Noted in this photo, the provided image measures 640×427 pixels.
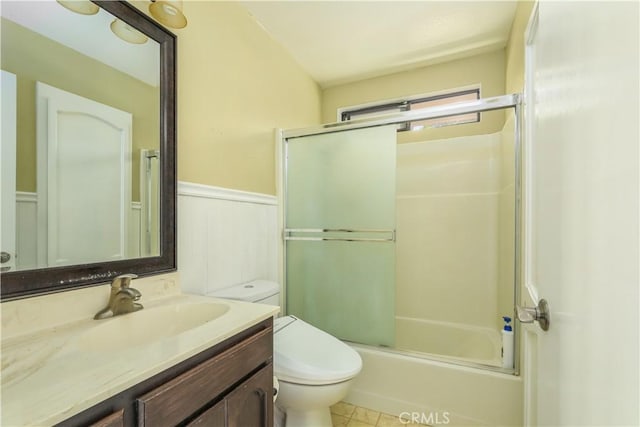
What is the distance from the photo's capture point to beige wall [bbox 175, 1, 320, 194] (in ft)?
4.41

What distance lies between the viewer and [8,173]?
0.77 metres

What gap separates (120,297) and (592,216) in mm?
1207

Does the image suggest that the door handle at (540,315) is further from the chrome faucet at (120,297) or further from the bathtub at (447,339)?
the bathtub at (447,339)

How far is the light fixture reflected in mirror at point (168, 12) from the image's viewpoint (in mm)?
1086

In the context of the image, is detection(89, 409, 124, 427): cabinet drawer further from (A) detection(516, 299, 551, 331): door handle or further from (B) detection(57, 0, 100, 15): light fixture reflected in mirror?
(B) detection(57, 0, 100, 15): light fixture reflected in mirror

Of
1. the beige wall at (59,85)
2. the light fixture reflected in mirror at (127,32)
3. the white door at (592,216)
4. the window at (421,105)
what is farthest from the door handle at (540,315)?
the window at (421,105)

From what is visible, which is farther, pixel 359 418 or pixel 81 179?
pixel 359 418

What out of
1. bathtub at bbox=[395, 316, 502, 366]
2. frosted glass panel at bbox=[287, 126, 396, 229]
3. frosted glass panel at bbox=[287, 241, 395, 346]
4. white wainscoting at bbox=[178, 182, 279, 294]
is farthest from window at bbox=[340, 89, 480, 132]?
bathtub at bbox=[395, 316, 502, 366]

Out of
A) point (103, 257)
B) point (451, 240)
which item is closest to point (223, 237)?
point (103, 257)

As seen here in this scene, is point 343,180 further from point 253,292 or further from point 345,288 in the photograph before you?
point 253,292

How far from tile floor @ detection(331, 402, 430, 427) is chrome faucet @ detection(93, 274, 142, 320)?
4.22 ft

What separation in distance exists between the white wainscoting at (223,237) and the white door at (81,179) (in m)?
0.27

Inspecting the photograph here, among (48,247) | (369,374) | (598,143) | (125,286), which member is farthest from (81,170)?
(369,374)

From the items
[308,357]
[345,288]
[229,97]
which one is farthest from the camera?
[345,288]
